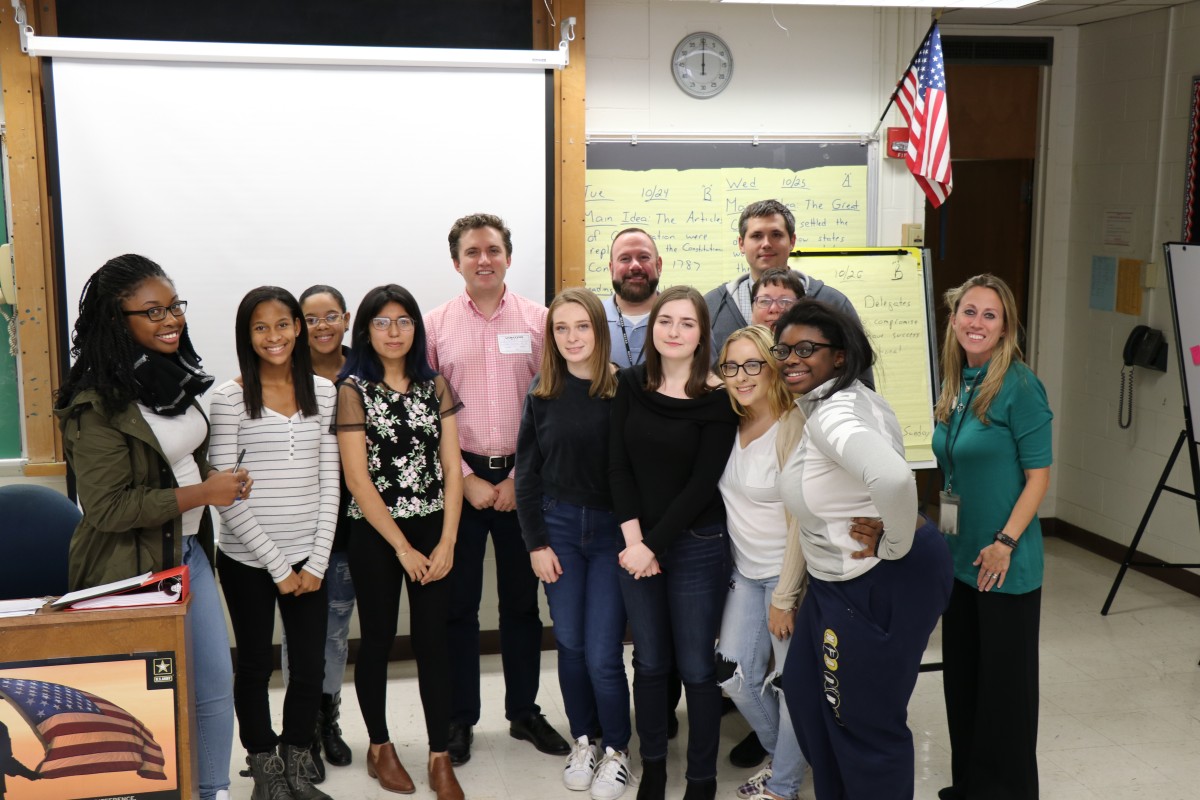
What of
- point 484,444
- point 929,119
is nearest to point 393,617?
point 484,444

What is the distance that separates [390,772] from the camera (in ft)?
10.6

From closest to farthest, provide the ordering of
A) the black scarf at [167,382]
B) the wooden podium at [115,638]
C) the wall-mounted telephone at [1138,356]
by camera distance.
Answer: the wooden podium at [115,638] < the black scarf at [167,382] < the wall-mounted telephone at [1138,356]

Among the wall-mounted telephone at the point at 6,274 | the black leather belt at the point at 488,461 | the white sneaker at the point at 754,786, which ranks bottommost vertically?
the white sneaker at the point at 754,786

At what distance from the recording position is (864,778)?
2543 millimetres

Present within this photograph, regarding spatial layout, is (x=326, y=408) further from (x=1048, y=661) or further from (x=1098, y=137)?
(x=1098, y=137)

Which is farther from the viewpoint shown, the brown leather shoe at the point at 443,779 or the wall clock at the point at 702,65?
the wall clock at the point at 702,65

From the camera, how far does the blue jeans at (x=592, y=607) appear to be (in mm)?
3111

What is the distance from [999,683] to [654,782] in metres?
1.02

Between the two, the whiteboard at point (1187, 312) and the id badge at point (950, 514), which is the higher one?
the whiteboard at point (1187, 312)

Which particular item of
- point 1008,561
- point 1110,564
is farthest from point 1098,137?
point 1008,561

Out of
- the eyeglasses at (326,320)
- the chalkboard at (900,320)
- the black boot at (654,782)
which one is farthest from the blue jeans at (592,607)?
the chalkboard at (900,320)

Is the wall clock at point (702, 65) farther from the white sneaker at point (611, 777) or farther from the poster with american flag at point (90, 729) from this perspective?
the poster with american flag at point (90, 729)

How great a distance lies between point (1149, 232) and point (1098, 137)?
64cm

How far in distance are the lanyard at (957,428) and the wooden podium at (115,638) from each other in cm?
204
